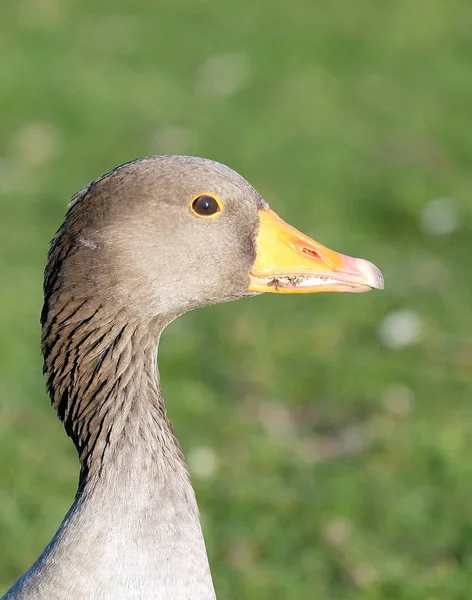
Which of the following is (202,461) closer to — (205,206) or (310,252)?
(310,252)

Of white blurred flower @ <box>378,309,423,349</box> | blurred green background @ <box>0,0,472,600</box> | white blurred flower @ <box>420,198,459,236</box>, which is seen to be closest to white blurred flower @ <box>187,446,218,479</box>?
blurred green background @ <box>0,0,472,600</box>

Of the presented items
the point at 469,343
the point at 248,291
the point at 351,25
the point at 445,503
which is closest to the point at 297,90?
the point at 351,25

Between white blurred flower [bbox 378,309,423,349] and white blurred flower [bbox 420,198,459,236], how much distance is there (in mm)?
1315

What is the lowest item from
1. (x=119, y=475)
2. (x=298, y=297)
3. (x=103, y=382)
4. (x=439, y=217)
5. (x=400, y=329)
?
(x=119, y=475)

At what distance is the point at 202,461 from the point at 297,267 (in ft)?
8.28

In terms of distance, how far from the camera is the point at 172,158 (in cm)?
329

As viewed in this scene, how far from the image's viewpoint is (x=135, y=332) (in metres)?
3.26

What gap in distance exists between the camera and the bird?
3.09 metres

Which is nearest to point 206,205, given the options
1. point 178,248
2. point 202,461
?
point 178,248

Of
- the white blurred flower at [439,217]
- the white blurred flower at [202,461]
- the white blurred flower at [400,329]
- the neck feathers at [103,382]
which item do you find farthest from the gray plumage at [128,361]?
the white blurred flower at [439,217]

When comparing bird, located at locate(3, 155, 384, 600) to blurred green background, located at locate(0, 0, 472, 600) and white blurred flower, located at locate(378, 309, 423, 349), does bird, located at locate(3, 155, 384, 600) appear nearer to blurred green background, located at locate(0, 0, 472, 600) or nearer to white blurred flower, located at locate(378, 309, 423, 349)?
blurred green background, located at locate(0, 0, 472, 600)

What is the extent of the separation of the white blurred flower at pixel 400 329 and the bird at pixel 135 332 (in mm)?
3608

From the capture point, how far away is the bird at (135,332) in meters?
3.09

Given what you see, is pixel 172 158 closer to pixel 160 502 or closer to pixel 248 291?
pixel 248 291
